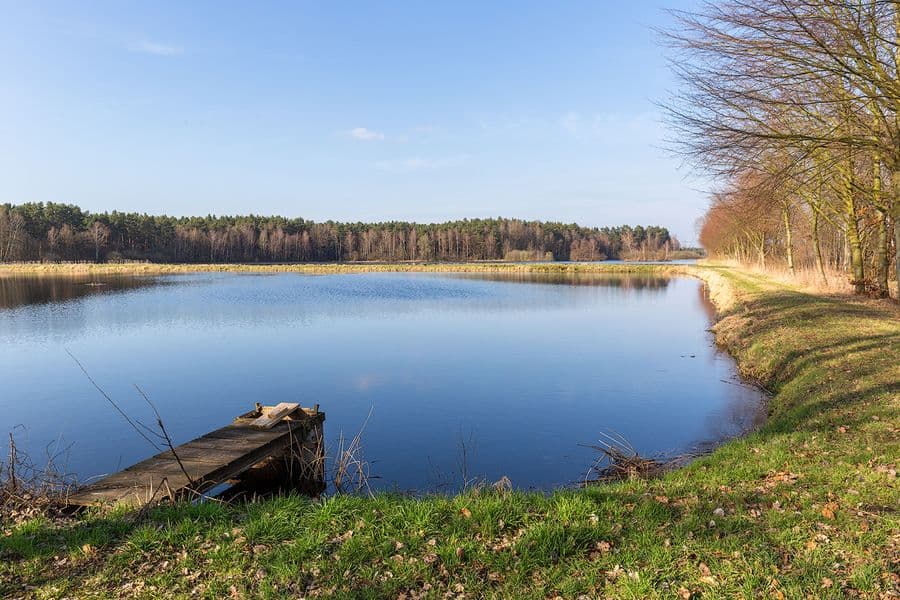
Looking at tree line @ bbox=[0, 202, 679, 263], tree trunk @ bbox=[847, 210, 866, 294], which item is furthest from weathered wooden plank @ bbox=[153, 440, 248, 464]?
tree line @ bbox=[0, 202, 679, 263]

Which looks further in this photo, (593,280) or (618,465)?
(593,280)

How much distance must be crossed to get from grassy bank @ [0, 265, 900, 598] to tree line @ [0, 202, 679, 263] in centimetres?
11156

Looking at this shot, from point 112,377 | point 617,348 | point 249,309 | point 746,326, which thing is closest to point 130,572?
point 112,377

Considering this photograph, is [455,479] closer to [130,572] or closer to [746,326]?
[130,572]

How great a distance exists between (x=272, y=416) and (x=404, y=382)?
6412 millimetres

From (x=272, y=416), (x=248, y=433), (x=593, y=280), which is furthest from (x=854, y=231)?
(x=593, y=280)

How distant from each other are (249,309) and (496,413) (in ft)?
84.6

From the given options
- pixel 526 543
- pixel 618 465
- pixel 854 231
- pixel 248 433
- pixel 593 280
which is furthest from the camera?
pixel 593 280

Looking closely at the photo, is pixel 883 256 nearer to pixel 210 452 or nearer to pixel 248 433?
pixel 248 433

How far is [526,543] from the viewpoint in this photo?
215 inches

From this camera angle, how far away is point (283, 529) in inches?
234

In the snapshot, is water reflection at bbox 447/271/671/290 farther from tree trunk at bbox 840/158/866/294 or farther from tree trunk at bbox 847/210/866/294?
tree trunk at bbox 840/158/866/294

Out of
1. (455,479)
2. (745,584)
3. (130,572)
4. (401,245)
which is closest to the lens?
(745,584)

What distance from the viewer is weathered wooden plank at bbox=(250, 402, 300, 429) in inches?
412
